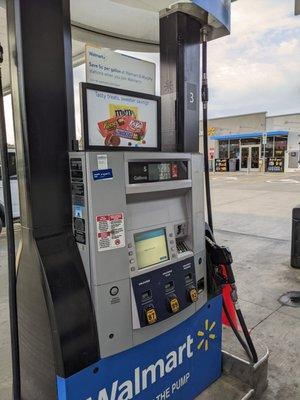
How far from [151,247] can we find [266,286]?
2.67m

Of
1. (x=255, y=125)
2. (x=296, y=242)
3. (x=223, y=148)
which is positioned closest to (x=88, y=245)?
(x=296, y=242)

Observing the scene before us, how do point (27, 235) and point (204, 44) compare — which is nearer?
point (27, 235)

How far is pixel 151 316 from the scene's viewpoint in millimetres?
1490

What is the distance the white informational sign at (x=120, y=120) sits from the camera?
150cm

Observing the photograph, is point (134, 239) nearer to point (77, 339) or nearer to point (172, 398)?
point (77, 339)

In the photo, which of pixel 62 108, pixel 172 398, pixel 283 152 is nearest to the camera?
pixel 62 108

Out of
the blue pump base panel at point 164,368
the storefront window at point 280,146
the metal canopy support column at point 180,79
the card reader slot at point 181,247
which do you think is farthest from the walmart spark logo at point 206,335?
the storefront window at point 280,146

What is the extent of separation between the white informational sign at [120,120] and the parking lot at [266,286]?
1.74 metres

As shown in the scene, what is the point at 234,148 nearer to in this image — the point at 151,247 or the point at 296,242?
the point at 296,242

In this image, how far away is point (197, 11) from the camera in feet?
6.08

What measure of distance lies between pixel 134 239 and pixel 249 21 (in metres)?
2.27

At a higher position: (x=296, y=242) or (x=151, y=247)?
(x=151, y=247)

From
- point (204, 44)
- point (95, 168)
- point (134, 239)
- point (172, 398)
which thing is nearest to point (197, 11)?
point (204, 44)

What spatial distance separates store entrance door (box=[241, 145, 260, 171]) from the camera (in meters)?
23.8
